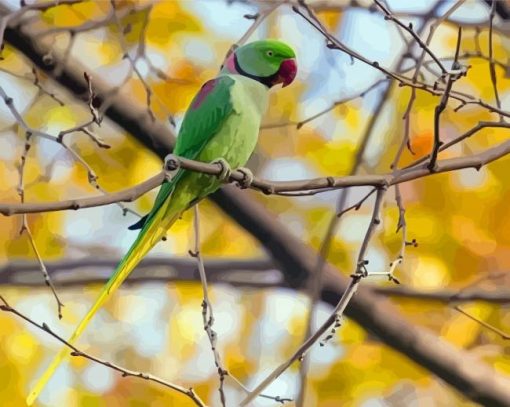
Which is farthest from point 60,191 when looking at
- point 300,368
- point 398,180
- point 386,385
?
point 398,180

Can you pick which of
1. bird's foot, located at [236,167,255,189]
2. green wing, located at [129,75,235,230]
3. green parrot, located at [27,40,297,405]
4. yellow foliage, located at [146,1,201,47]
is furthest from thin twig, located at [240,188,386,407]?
yellow foliage, located at [146,1,201,47]

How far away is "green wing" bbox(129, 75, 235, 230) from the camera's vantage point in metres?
1.75

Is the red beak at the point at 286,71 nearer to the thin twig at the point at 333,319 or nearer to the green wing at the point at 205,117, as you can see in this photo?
the green wing at the point at 205,117

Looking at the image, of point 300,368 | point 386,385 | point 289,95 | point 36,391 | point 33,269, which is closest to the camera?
point 36,391

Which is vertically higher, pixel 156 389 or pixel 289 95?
pixel 289 95

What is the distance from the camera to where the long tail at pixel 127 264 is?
53.3 inches

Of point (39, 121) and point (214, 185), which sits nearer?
point (214, 185)

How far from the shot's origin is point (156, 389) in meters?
4.14

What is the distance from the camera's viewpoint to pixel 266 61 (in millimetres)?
1846

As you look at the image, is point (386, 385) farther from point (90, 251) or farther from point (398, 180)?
point (398, 180)

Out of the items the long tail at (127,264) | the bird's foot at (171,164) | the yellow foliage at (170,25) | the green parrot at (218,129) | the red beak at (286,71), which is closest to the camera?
the bird's foot at (171,164)

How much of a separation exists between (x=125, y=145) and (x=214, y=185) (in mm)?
2186

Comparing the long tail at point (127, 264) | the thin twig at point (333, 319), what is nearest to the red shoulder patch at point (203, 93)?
the long tail at point (127, 264)

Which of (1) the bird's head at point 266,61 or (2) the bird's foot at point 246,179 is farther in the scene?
(1) the bird's head at point 266,61
